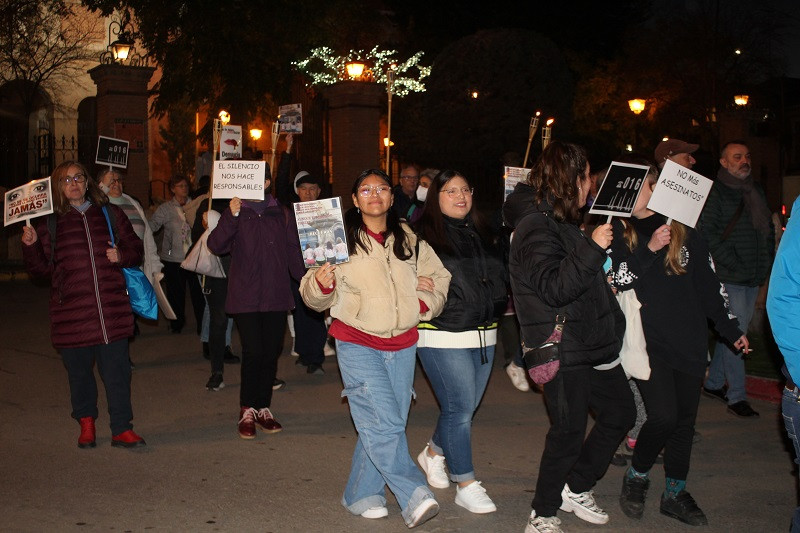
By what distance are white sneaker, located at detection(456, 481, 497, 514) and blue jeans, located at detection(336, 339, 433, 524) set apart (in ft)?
1.44

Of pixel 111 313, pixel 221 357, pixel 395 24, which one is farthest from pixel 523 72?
pixel 111 313

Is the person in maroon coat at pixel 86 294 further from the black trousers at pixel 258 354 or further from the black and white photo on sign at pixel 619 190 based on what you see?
the black and white photo on sign at pixel 619 190

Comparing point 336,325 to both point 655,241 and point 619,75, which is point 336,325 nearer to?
point 655,241

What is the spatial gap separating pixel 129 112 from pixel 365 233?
15402mm

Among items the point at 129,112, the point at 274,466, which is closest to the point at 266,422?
the point at 274,466

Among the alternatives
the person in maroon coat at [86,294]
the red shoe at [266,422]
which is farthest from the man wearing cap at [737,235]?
the person in maroon coat at [86,294]

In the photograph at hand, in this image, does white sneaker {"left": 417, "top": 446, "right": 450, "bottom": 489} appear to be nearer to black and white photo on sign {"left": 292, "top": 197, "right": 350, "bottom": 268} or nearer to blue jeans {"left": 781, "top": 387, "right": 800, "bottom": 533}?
black and white photo on sign {"left": 292, "top": 197, "right": 350, "bottom": 268}

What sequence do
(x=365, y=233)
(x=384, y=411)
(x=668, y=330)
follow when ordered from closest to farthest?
1. (x=384, y=411)
2. (x=668, y=330)
3. (x=365, y=233)

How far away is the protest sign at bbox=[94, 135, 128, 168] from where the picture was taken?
11.2 metres

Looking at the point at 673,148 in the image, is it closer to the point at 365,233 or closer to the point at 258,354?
the point at 365,233

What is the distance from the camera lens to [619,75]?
38062 mm

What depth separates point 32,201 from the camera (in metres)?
7.39

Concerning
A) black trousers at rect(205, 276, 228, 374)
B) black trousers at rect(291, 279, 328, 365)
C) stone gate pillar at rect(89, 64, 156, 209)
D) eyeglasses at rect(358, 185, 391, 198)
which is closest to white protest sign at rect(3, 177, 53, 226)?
black trousers at rect(205, 276, 228, 374)

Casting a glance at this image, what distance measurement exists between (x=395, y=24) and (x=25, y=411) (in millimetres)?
30535
